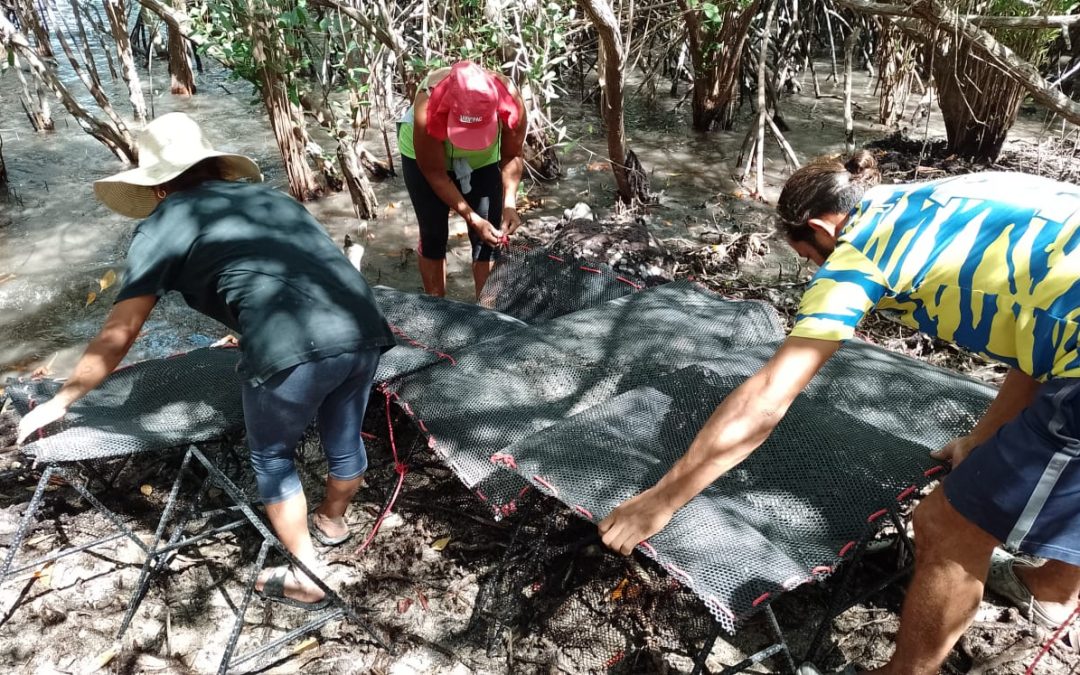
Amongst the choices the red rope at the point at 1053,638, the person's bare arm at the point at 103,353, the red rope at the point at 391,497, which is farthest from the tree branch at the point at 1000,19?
the person's bare arm at the point at 103,353

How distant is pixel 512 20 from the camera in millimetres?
4637

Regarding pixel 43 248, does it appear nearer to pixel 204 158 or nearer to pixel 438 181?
pixel 438 181

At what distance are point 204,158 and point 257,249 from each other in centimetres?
35

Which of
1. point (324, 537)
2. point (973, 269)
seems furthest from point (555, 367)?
point (973, 269)

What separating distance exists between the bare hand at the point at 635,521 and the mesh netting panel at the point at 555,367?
1.56ft

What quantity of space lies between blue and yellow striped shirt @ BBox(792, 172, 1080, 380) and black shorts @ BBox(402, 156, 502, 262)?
2.13 meters

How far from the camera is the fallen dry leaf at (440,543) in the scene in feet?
8.28

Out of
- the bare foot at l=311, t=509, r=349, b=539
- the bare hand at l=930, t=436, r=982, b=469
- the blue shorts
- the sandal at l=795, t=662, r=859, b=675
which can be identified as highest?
the blue shorts

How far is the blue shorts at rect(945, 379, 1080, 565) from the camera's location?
4.75 ft

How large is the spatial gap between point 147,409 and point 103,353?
0.64 metres

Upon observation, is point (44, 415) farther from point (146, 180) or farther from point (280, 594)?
point (280, 594)

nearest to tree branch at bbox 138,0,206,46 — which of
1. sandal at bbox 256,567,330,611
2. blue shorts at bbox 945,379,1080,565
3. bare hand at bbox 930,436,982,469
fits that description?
sandal at bbox 256,567,330,611

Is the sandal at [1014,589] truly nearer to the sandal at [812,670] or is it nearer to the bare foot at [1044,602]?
the bare foot at [1044,602]

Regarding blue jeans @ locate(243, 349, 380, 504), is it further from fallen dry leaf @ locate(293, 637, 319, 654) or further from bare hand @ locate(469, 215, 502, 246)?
bare hand @ locate(469, 215, 502, 246)
